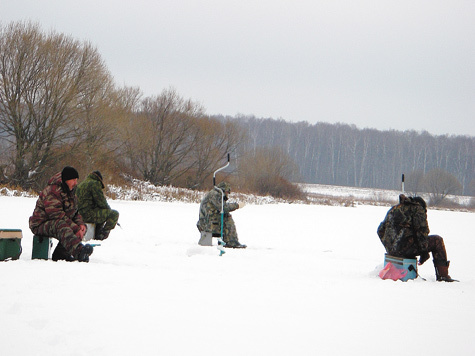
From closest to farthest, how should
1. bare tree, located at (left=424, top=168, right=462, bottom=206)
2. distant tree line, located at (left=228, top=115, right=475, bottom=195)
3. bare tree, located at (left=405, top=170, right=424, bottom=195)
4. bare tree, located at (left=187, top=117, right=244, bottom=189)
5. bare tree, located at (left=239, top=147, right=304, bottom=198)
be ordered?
1. bare tree, located at (left=187, top=117, right=244, bottom=189)
2. bare tree, located at (left=239, top=147, right=304, bottom=198)
3. bare tree, located at (left=424, top=168, right=462, bottom=206)
4. bare tree, located at (left=405, top=170, right=424, bottom=195)
5. distant tree line, located at (left=228, top=115, right=475, bottom=195)

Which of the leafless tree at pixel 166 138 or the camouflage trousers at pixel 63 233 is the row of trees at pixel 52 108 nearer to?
the leafless tree at pixel 166 138

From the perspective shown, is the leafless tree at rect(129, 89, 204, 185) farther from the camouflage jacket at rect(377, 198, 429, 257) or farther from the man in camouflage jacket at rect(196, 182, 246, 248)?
the camouflage jacket at rect(377, 198, 429, 257)

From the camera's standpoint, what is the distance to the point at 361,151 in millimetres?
119688

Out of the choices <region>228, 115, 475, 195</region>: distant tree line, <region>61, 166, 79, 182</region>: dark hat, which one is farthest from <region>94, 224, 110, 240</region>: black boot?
<region>228, 115, 475, 195</region>: distant tree line

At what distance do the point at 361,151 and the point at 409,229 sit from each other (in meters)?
116

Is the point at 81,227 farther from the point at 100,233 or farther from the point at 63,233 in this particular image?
the point at 100,233

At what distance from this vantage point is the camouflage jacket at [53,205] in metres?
6.51

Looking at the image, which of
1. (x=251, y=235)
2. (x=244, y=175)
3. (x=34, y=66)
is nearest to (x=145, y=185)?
(x=34, y=66)

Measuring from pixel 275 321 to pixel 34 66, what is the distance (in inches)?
935

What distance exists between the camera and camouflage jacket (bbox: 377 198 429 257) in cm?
667

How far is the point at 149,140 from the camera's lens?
38.4 metres

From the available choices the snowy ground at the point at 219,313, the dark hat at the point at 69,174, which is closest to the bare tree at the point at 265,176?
the dark hat at the point at 69,174

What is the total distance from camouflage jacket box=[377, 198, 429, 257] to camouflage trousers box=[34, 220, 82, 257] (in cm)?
405

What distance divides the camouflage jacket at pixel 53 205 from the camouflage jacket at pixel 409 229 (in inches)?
162
